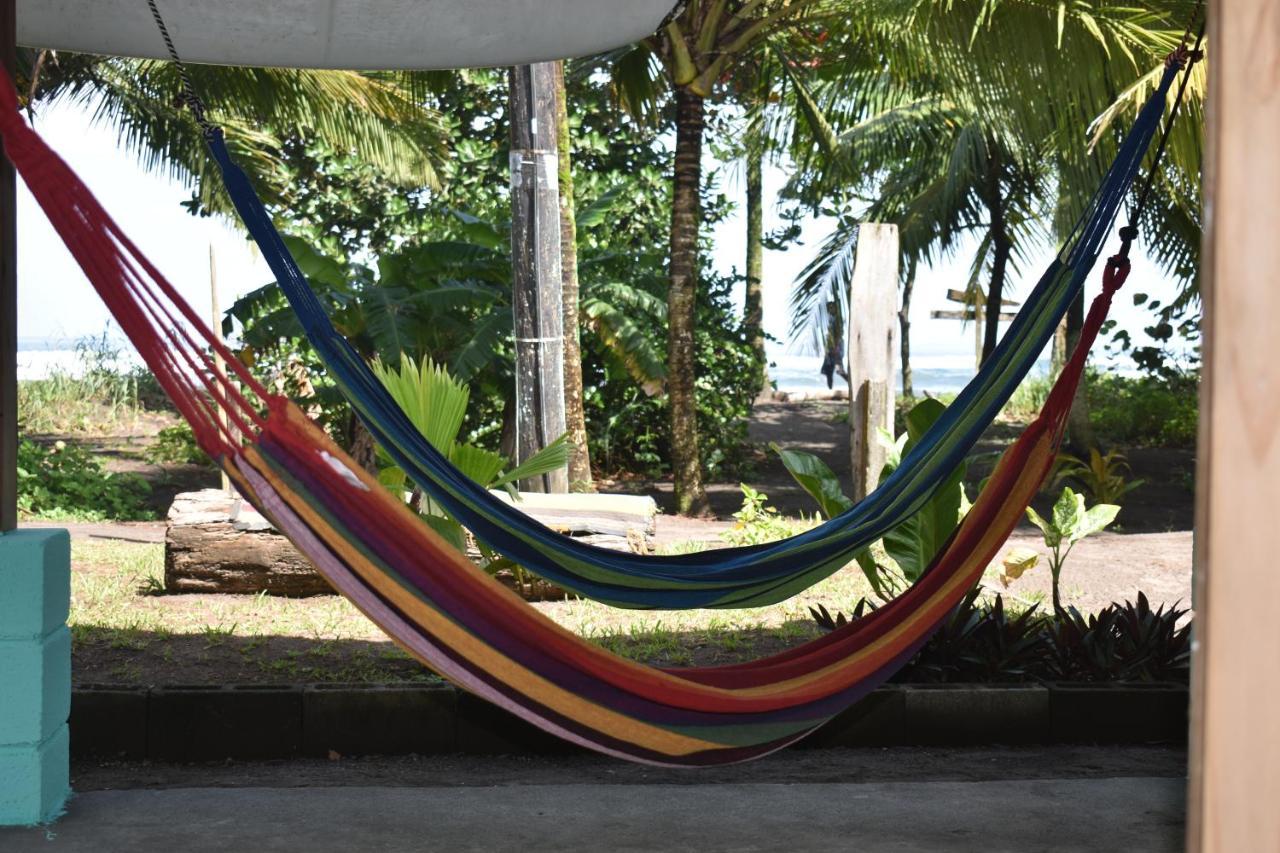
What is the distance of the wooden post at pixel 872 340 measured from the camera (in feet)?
19.8

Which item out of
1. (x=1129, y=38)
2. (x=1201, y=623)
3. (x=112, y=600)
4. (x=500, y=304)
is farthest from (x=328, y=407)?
(x=1201, y=623)

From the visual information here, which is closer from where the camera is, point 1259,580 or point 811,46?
point 1259,580

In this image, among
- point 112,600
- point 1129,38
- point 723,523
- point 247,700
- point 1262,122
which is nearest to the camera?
point 1262,122

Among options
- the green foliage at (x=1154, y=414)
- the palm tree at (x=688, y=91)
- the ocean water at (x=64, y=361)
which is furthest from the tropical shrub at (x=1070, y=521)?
the ocean water at (x=64, y=361)

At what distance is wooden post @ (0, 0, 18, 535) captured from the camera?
99.5 inches

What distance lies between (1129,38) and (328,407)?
5198 millimetres

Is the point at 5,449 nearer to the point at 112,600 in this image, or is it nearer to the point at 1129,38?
the point at 112,600

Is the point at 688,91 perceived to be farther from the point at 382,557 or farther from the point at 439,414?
the point at 382,557

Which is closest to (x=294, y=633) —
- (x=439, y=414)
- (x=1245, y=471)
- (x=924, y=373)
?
(x=439, y=414)

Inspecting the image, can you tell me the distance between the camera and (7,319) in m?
2.57

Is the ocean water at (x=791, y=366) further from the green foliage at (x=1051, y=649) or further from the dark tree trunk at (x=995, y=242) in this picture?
the green foliage at (x=1051, y=649)

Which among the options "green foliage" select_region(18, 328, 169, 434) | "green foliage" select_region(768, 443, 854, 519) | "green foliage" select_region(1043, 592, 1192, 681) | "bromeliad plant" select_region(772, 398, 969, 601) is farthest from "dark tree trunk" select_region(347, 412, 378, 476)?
"green foliage" select_region(1043, 592, 1192, 681)

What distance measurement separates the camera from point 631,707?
8.15 feet

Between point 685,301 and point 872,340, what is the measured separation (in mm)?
1984
